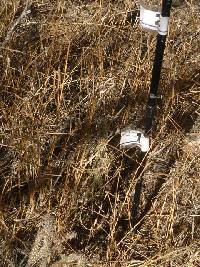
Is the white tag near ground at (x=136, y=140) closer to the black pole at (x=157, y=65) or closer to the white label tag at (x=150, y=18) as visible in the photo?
the black pole at (x=157, y=65)

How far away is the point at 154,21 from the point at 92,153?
0.58 meters

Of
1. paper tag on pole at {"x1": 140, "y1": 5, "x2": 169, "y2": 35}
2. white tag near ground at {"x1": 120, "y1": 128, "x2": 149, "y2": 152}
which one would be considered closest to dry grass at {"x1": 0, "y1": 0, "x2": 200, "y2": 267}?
white tag near ground at {"x1": 120, "y1": 128, "x2": 149, "y2": 152}

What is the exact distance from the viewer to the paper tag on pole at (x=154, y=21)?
1192 mm

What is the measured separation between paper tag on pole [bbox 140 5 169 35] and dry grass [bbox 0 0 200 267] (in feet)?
1.57

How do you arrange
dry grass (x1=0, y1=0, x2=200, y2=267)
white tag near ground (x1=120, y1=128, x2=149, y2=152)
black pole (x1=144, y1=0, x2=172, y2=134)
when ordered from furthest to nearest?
dry grass (x1=0, y1=0, x2=200, y2=267) → white tag near ground (x1=120, y1=128, x2=149, y2=152) → black pole (x1=144, y1=0, x2=172, y2=134)

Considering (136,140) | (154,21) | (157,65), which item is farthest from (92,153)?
(154,21)

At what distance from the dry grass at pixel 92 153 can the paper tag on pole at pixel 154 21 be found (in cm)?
48

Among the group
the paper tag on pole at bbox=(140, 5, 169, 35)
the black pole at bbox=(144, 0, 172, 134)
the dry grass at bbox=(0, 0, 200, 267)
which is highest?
the paper tag on pole at bbox=(140, 5, 169, 35)

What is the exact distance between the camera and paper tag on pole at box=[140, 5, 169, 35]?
119 cm

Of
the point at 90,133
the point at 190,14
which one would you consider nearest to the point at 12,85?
the point at 90,133

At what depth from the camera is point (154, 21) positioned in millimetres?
1207

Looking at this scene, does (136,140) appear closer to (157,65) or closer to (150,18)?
(157,65)

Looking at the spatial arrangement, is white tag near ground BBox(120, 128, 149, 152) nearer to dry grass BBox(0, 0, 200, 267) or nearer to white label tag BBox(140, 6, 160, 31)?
dry grass BBox(0, 0, 200, 267)

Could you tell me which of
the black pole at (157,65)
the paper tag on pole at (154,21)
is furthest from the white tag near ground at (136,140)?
the paper tag on pole at (154,21)
